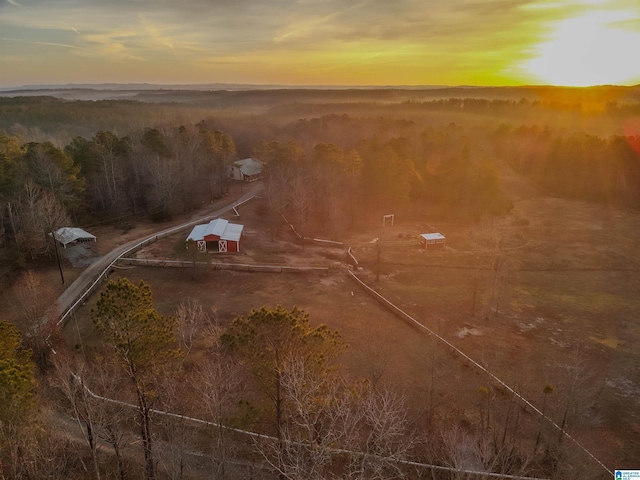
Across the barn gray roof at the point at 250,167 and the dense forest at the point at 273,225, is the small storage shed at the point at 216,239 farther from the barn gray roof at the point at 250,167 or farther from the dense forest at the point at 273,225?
the barn gray roof at the point at 250,167

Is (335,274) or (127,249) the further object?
(127,249)

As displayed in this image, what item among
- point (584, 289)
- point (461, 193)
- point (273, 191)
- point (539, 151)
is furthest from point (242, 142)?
point (584, 289)

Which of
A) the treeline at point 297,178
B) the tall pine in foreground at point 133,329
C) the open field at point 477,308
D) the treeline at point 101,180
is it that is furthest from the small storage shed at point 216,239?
the tall pine in foreground at point 133,329

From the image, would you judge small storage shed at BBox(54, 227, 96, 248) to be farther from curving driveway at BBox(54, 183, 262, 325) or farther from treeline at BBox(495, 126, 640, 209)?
treeline at BBox(495, 126, 640, 209)

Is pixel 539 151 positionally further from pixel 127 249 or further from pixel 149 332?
pixel 149 332

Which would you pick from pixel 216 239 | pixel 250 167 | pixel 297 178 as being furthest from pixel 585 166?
pixel 216 239

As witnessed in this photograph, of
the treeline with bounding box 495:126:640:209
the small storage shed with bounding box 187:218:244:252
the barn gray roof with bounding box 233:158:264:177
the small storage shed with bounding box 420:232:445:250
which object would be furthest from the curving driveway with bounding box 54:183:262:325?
the treeline with bounding box 495:126:640:209

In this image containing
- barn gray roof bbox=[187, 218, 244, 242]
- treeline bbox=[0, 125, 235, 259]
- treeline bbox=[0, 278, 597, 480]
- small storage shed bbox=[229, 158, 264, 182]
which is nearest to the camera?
treeline bbox=[0, 278, 597, 480]
